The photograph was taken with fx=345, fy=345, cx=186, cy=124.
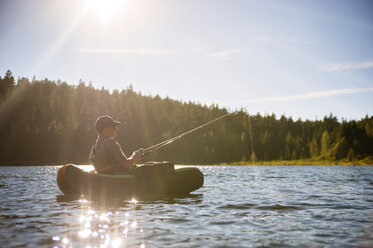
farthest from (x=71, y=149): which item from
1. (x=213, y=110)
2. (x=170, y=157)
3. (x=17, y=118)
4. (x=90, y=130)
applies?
(x=213, y=110)

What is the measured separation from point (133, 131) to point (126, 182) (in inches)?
4237

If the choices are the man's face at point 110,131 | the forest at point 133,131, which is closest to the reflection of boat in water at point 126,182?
the man's face at point 110,131

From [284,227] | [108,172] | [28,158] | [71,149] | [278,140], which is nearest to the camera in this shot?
[284,227]

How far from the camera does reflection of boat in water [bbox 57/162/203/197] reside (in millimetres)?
10039

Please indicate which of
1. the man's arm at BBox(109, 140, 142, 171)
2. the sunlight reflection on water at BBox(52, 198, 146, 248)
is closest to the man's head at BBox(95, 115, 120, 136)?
the man's arm at BBox(109, 140, 142, 171)

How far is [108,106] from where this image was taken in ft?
398

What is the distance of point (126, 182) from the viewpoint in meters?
10.2

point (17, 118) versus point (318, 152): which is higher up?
point (17, 118)

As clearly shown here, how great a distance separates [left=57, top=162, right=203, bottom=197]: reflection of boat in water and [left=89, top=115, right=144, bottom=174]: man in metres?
0.31

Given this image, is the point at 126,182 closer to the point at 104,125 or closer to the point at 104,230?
the point at 104,125

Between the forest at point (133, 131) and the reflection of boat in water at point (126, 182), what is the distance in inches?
3532

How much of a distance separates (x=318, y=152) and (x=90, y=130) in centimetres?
7847

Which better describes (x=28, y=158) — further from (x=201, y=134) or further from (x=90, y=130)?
(x=201, y=134)

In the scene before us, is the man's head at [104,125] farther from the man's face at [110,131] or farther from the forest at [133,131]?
the forest at [133,131]
